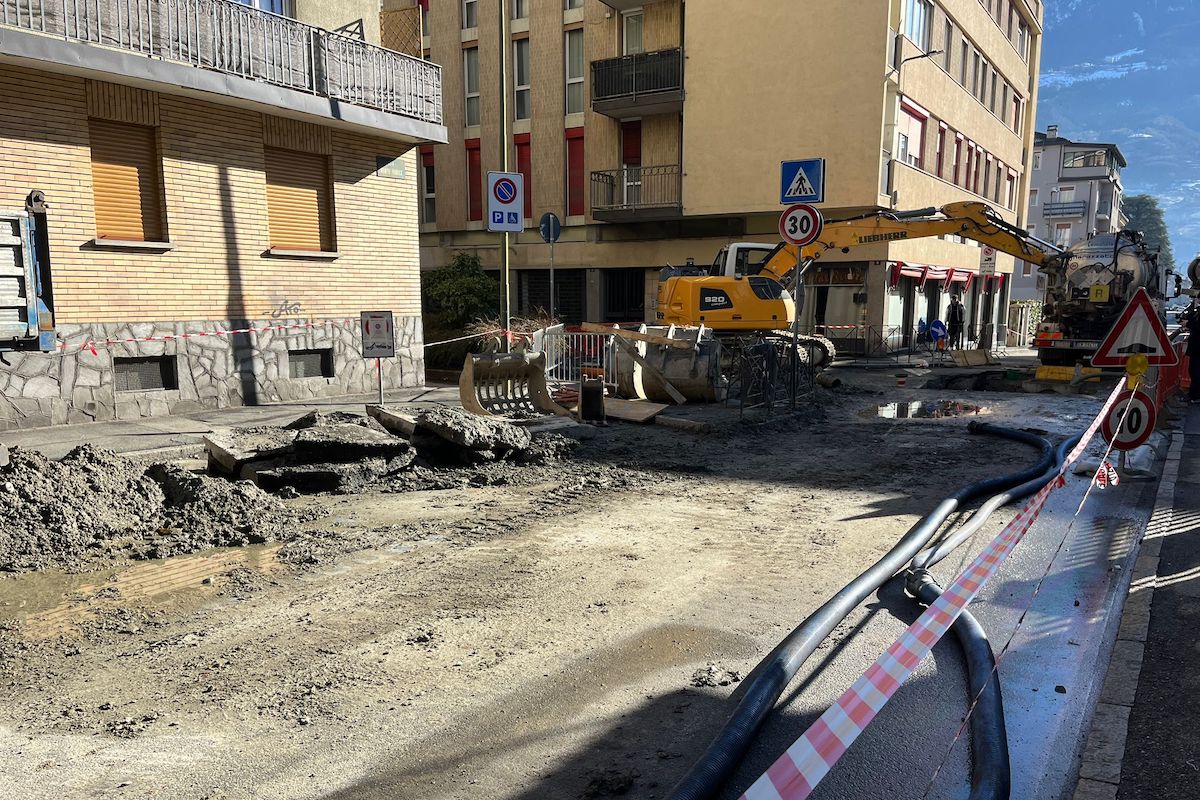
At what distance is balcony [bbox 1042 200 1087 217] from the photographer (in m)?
75.9

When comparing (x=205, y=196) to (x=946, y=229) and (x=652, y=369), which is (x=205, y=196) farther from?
(x=946, y=229)

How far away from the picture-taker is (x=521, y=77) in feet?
99.6

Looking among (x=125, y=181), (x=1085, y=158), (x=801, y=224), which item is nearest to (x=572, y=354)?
(x=801, y=224)

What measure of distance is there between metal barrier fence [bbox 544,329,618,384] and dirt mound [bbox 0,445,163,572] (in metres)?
7.95

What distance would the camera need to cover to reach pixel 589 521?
673 centimetres

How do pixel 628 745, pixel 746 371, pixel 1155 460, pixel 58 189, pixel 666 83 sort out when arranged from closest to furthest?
pixel 628 745 → pixel 1155 460 → pixel 58 189 → pixel 746 371 → pixel 666 83

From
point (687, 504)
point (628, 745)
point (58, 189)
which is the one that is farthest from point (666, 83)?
point (628, 745)

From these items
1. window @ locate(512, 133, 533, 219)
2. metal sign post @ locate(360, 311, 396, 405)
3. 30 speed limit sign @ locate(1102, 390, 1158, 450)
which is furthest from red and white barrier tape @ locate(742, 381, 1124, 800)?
window @ locate(512, 133, 533, 219)

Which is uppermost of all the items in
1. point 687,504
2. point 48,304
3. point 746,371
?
point 48,304

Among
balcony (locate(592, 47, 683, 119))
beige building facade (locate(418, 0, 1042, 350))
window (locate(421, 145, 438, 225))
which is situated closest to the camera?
beige building facade (locate(418, 0, 1042, 350))

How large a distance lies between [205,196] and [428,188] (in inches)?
838

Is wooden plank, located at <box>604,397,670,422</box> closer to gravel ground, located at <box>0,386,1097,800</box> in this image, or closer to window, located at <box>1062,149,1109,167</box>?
gravel ground, located at <box>0,386,1097,800</box>

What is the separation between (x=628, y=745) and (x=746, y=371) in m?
8.71

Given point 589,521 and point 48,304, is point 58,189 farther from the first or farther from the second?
point 589,521
